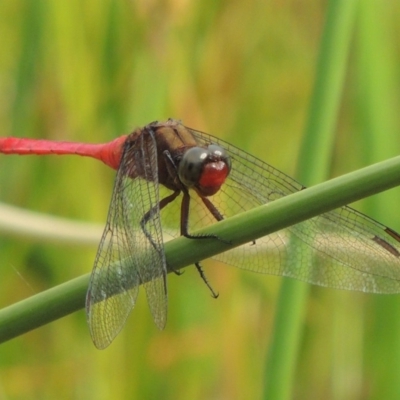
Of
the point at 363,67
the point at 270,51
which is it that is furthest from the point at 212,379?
the point at 270,51

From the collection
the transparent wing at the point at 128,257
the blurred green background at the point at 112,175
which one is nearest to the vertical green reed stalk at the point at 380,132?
the blurred green background at the point at 112,175

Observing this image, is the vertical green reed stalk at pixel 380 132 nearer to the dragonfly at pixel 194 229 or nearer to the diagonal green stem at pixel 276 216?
the dragonfly at pixel 194 229

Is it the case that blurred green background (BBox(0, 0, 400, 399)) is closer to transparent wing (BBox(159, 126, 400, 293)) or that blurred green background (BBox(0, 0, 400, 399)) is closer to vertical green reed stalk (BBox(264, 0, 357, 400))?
transparent wing (BBox(159, 126, 400, 293))

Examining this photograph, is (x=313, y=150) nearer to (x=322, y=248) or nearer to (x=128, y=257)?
(x=322, y=248)

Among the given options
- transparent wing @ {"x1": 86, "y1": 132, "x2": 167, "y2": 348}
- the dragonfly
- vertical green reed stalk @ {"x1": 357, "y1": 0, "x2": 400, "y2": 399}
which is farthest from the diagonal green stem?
vertical green reed stalk @ {"x1": 357, "y1": 0, "x2": 400, "y2": 399}

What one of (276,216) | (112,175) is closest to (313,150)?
(276,216)

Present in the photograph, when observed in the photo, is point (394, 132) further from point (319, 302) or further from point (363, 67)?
point (319, 302)

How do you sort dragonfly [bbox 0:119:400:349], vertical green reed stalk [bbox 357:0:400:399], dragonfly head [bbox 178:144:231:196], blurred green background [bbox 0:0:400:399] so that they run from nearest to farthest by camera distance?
dragonfly [bbox 0:119:400:349], dragonfly head [bbox 178:144:231:196], vertical green reed stalk [bbox 357:0:400:399], blurred green background [bbox 0:0:400:399]
